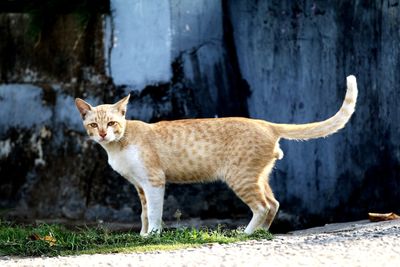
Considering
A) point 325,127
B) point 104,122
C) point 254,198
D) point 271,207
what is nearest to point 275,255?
point 254,198

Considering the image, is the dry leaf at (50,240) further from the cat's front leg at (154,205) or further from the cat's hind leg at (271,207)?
the cat's hind leg at (271,207)

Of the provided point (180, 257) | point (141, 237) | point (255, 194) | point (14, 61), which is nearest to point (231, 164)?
point (255, 194)

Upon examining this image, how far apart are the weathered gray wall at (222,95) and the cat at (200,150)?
2565mm

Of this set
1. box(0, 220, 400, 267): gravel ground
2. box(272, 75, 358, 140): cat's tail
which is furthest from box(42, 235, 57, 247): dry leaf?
box(272, 75, 358, 140): cat's tail

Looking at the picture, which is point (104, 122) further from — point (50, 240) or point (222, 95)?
point (222, 95)

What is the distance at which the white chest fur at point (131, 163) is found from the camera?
10.3m

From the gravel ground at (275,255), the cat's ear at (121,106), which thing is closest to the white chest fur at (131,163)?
the cat's ear at (121,106)

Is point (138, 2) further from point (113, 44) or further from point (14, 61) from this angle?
point (14, 61)

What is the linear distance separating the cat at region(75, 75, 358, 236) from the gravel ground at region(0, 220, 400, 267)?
1.42 meters

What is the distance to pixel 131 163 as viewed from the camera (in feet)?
33.8

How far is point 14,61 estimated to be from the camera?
1402 cm

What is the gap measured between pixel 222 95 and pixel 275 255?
576 centimetres

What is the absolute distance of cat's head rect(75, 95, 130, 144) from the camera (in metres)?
10.2

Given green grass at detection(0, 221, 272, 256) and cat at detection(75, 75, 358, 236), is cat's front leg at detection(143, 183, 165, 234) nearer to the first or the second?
cat at detection(75, 75, 358, 236)
